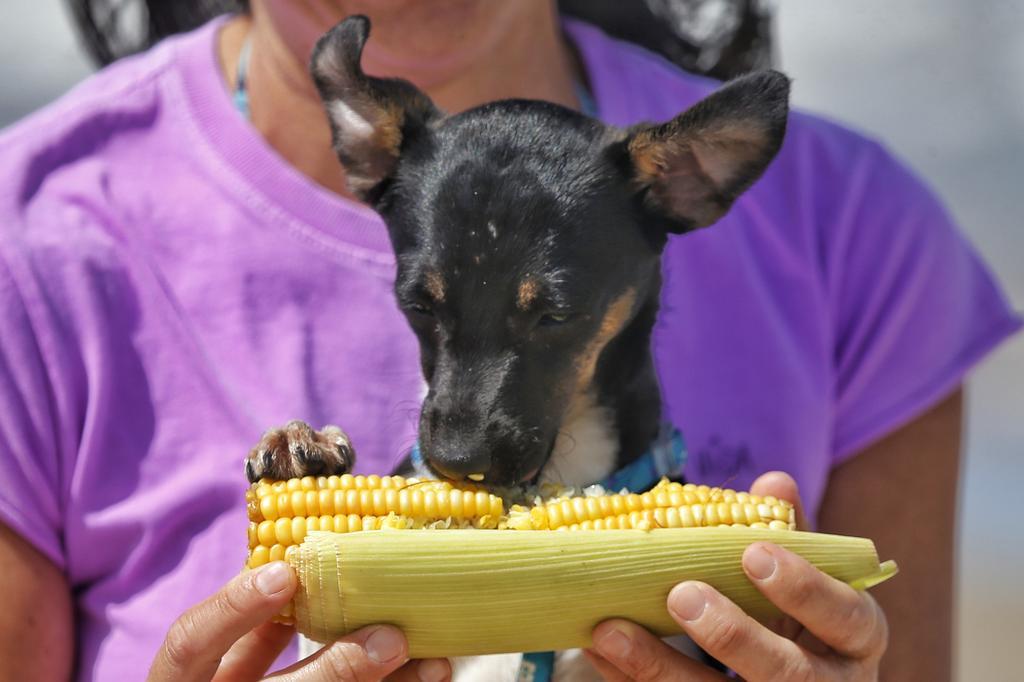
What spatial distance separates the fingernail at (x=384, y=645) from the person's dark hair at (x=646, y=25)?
196cm

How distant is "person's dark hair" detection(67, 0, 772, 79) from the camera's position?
3383 millimetres

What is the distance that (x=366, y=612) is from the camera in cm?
181

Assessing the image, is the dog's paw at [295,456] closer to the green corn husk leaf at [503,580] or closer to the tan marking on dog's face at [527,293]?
the green corn husk leaf at [503,580]

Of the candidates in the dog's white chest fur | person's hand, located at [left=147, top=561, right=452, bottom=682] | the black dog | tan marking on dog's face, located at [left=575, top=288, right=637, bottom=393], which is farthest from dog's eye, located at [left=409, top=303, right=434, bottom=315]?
person's hand, located at [left=147, top=561, right=452, bottom=682]

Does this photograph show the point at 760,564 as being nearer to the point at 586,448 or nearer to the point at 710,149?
the point at 586,448

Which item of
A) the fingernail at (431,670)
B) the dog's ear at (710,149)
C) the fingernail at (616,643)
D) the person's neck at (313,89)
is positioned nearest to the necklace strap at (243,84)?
the person's neck at (313,89)

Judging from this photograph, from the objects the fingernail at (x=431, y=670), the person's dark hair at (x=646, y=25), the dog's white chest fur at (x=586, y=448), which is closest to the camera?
the fingernail at (x=431, y=670)

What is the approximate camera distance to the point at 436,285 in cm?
209

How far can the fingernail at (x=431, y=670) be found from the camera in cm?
190

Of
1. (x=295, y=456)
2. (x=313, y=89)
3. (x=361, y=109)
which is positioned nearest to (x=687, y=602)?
(x=295, y=456)

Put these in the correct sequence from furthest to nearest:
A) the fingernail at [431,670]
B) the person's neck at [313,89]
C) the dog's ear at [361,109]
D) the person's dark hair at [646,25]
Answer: the person's dark hair at [646,25], the person's neck at [313,89], the dog's ear at [361,109], the fingernail at [431,670]

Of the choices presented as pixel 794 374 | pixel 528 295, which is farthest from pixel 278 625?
pixel 794 374

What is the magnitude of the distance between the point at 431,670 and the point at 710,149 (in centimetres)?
96

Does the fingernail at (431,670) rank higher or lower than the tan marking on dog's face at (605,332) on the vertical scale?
lower
